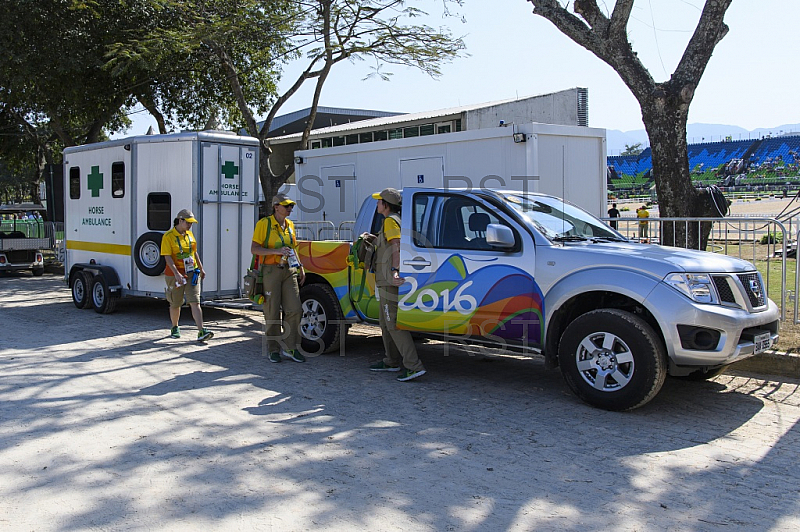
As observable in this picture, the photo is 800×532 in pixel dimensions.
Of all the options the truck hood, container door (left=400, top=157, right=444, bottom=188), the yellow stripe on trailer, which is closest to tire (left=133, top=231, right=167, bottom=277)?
the yellow stripe on trailer

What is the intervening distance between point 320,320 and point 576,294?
11.4 ft

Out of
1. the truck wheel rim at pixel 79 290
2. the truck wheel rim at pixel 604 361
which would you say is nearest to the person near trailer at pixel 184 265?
the truck wheel rim at pixel 79 290

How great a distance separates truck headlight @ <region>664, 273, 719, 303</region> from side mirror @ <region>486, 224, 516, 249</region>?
1.39 m

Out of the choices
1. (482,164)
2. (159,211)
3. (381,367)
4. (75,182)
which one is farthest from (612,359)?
(75,182)

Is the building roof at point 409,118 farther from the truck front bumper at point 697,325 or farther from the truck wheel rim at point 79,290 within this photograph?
the truck front bumper at point 697,325

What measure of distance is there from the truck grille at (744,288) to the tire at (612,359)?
2.26 ft

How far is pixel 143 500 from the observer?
14.6 feet

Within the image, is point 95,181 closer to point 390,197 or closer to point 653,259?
point 390,197

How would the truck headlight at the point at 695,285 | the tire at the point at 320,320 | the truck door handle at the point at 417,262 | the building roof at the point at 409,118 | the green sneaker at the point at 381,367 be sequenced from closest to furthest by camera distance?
the truck headlight at the point at 695,285, the truck door handle at the point at 417,262, the green sneaker at the point at 381,367, the tire at the point at 320,320, the building roof at the point at 409,118

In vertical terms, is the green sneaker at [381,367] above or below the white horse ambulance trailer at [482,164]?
below

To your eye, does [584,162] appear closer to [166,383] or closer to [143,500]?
[166,383]

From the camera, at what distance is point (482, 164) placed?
1149 centimetres

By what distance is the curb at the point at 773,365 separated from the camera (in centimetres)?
758

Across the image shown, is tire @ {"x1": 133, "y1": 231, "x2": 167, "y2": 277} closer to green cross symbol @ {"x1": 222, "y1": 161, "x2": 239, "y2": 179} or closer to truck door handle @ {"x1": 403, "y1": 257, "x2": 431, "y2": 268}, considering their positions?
green cross symbol @ {"x1": 222, "y1": 161, "x2": 239, "y2": 179}
